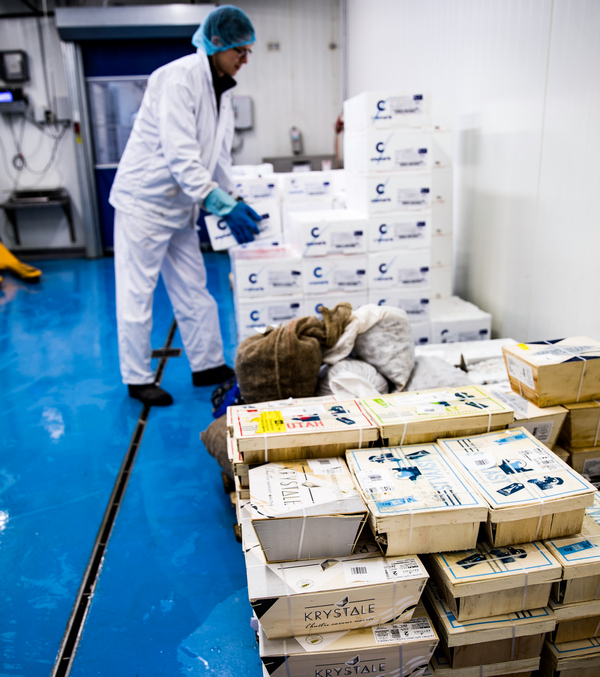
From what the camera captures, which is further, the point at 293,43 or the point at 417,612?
the point at 293,43

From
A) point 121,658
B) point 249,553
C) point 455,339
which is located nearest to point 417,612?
point 249,553

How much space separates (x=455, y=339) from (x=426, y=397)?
1680mm

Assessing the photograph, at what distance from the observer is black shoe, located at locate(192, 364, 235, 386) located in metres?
3.50

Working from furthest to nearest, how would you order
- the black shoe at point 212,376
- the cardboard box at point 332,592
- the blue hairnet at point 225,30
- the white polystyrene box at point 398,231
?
the black shoe at point 212,376 < the white polystyrene box at point 398,231 < the blue hairnet at point 225,30 < the cardboard box at point 332,592

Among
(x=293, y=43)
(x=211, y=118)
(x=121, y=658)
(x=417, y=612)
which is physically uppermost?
(x=293, y=43)

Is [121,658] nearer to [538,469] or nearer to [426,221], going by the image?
[538,469]

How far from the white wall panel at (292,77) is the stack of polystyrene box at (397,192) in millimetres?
4981

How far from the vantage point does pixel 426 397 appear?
1716mm

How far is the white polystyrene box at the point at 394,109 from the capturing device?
10.1 ft

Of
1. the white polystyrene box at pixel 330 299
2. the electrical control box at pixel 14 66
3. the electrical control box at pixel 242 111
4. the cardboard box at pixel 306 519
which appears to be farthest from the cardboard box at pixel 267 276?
the electrical control box at pixel 14 66

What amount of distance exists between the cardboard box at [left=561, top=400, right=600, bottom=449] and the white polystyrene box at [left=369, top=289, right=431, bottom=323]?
1514mm

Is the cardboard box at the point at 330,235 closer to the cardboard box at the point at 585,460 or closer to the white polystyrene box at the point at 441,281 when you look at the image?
the white polystyrene box at the point at 441,281

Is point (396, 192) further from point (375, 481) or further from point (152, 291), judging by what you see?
point (375, 481)

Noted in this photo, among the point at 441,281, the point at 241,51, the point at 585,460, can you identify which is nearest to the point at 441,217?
the point at 441,281
